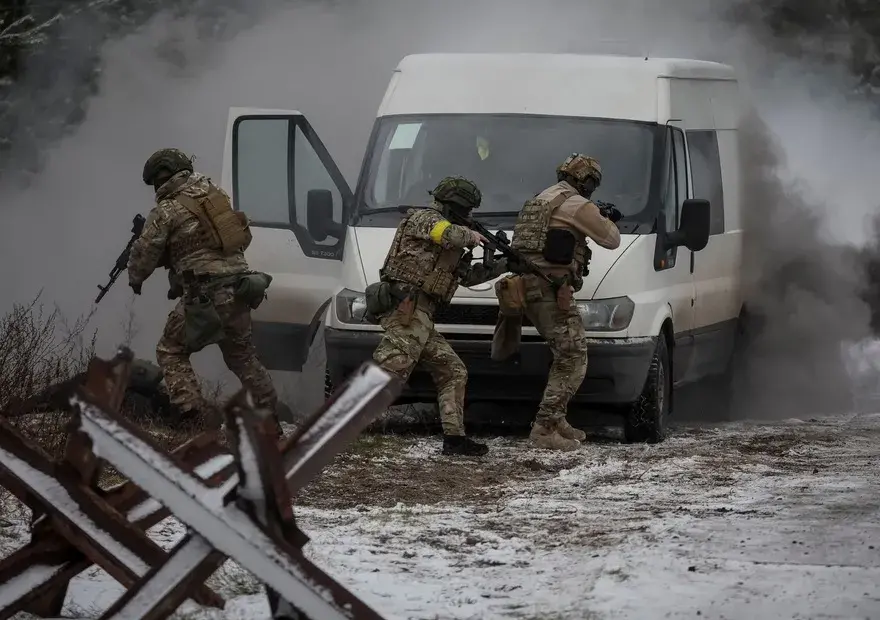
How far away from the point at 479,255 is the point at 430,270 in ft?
2.11

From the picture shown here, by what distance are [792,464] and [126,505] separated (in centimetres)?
465

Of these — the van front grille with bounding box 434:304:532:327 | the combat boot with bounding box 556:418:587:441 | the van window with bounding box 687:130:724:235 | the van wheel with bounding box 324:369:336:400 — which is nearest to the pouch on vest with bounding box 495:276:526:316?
the van front grille with bounding box 434:304:532:327

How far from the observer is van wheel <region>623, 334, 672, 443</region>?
34.0 ft

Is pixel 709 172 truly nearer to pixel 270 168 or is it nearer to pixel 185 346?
pixel 270 168

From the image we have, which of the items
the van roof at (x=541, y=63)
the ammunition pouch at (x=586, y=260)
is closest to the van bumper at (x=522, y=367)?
the ammunition pouch at (x=586, y=260)

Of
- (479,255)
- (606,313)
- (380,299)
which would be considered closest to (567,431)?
(606,313)

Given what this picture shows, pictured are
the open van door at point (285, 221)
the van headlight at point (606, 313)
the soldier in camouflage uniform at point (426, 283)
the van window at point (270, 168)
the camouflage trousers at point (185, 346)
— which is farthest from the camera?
the van window at point (270, 168)

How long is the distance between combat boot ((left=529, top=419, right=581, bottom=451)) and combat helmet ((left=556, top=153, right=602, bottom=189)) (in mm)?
1312

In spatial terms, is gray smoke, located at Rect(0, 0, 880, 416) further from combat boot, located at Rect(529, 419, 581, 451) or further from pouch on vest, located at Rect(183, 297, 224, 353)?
pouch on vest, located at Rect(183, 297, 224, 353)

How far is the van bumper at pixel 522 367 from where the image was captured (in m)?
10.1

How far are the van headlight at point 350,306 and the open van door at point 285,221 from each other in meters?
0.40

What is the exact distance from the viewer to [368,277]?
1017 centimetres

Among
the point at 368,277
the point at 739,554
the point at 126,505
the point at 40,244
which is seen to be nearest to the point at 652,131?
the point at 368,277

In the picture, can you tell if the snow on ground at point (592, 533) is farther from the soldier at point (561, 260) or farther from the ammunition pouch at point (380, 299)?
the ammunition pouch at point (380, 299)
